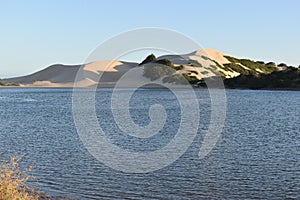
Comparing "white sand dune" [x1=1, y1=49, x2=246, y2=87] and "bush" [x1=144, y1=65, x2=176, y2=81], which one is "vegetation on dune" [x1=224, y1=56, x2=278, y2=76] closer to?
"white sand dune" [x1=1, y1=49, x2=246, y2=87]

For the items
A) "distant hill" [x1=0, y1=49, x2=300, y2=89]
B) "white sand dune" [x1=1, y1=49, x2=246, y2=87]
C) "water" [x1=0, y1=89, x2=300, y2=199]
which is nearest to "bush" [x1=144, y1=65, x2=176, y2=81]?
"distant hill" [x1=0, y1=49, x2=300, y2=89]

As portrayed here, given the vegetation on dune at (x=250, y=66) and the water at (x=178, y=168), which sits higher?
the vegetation on dune at (x=250, y=66)

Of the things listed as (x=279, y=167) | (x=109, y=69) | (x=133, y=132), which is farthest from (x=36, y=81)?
(x=279, y=167)

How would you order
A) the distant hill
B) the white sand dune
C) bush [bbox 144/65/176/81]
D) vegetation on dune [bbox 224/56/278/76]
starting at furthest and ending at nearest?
vegetation on dune [bbox 224/56/278/76] → the white sand dune → bush [bbox 144/65/176/81] → the distant hill

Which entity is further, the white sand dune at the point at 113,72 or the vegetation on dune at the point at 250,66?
the vegetation on dune at the point at 250,66

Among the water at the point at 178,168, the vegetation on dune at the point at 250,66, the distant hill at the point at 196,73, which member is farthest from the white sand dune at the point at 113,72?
the water at the point at 178,168

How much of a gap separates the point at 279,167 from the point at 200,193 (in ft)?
17.1

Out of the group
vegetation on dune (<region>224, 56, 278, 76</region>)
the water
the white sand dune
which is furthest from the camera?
vegetation on dune (<region>224, 56, 278, 76</region>)

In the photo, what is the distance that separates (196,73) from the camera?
5807 inches

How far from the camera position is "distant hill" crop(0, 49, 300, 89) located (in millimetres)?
117500

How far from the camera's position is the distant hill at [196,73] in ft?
385

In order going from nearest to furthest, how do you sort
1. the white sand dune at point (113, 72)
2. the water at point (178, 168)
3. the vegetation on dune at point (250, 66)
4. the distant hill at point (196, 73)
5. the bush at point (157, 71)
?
the water at point (178, 168)
the distant hill at point (196, 73)
the bush at point (157, 71)
the white sand dune at point (113, 72)
the vegetation on dune at point (250, 66)

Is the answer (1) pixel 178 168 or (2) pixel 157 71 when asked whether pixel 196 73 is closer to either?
(2) pixel 157 71

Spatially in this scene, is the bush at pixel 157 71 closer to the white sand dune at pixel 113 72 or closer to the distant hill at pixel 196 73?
the distant hill at pixel 196 73
